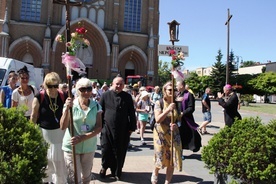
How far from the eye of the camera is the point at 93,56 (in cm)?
3856

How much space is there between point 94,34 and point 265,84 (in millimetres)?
35515

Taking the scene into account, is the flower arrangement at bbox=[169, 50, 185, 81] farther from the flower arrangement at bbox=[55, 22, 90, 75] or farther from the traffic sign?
the flower arrangement at bbox=[55, 22, 90, 75]

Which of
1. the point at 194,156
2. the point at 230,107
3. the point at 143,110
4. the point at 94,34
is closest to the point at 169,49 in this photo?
the point at 230,107

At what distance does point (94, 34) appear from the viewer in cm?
3709

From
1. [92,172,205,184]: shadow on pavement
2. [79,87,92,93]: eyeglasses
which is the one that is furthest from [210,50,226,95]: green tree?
[79,87,92,93]: eyeglasses

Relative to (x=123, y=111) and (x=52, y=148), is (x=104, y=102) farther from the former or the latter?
(x=52, y=148)

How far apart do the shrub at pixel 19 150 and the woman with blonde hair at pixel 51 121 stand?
1.64 metres

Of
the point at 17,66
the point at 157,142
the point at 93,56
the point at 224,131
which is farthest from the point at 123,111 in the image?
the point at 93,56

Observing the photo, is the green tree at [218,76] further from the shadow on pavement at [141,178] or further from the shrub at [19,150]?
the shrub at [19,150]

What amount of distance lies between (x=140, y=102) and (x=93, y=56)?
2900 centimetres

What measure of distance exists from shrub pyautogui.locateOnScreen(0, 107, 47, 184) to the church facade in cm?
3257

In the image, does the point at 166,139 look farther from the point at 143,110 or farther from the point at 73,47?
the point at 143,110

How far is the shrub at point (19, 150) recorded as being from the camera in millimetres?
2586

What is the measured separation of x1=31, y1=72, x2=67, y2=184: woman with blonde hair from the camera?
180 inches
